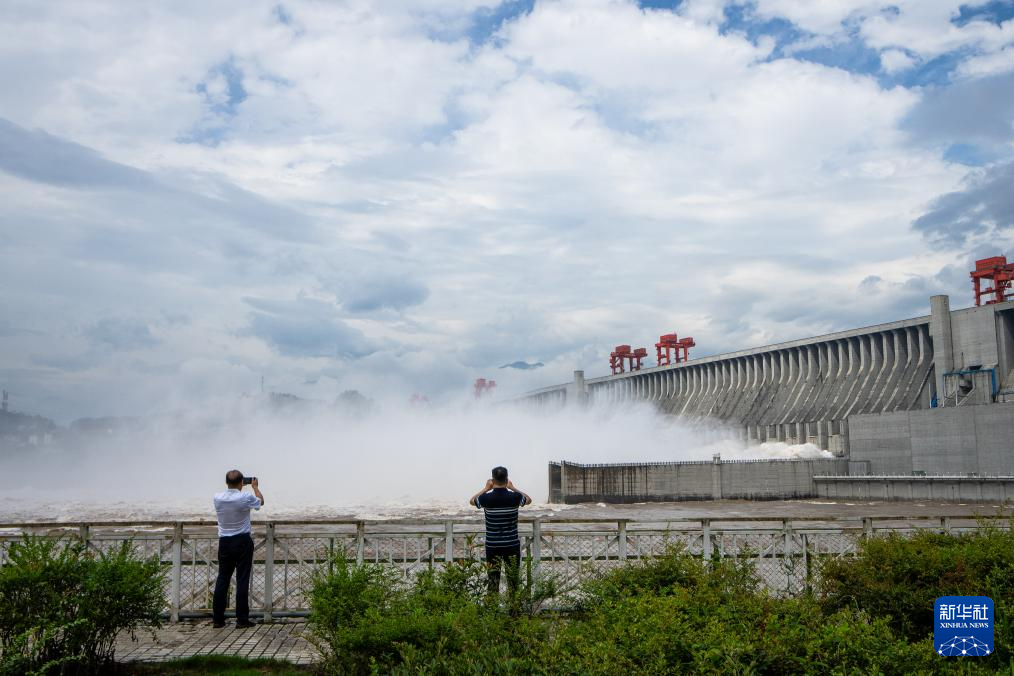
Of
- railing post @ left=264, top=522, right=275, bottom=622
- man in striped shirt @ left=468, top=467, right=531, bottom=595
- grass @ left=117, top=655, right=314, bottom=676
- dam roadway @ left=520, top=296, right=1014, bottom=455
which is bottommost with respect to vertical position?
grass @ left=117, top=655, right=314, bottom=676

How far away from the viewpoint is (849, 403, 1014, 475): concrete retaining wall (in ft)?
149

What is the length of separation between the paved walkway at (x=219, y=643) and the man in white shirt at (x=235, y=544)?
29 cm

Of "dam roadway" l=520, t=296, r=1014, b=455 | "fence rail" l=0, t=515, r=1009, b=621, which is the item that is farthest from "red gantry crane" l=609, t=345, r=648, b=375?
"fence rail" l=0, t=515, r=1009, b=621

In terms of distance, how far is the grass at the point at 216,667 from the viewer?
790 centimetres

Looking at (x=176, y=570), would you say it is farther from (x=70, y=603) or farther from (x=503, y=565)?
(x=503, y=565)

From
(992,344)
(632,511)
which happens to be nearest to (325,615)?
(632,511)

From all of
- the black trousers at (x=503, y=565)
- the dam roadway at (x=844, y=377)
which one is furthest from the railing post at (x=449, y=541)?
the dam roadway at (x=844, y=377)

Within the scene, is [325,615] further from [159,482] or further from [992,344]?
[159,482]

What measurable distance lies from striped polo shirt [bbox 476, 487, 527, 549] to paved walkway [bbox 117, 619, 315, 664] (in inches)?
98.3

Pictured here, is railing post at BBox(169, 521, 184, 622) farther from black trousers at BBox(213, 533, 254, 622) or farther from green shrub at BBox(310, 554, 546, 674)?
green shrub at BBox(310, 554, 546, 674)

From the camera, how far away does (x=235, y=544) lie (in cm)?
1002

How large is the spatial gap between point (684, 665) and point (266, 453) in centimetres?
9031

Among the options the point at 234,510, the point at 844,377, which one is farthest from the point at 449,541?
the point at 844,377

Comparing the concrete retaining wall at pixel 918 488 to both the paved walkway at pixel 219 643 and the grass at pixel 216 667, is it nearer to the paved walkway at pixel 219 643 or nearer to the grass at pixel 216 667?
the paved walkway at pixel 219 643
